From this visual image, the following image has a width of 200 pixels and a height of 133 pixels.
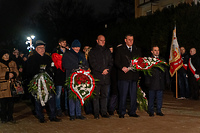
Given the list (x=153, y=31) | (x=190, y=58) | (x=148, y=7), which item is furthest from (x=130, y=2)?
(x=190, y=58)

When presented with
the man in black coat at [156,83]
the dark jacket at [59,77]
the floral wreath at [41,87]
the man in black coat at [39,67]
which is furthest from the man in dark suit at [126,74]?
the floral wreath at [41,87]

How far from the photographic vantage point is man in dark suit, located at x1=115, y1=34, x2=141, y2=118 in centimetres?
759

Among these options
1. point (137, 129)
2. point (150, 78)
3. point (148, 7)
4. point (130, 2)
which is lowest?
point (137, 129)

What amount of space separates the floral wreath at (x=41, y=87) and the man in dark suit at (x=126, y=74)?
6.50 feet

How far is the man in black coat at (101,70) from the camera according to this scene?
24.7ft

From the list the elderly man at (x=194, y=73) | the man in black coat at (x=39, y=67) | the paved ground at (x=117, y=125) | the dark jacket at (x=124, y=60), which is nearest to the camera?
the paved ground at (x=117, y=125)

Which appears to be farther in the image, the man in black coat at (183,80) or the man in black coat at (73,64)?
the man in black coat at (183,80)

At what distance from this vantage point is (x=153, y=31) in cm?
1518

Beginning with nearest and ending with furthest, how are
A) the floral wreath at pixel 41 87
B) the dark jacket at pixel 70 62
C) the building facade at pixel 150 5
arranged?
the floral wreath at pixel 41 87, the dark jacket at pixel 70 62, the building facade at pixel 150 5

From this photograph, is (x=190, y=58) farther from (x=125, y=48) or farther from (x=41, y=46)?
(x=41, y=46)

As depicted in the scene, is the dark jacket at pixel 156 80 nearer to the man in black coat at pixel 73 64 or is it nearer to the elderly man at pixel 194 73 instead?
the man in black coat at pixel 73 64

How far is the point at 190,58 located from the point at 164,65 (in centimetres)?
398

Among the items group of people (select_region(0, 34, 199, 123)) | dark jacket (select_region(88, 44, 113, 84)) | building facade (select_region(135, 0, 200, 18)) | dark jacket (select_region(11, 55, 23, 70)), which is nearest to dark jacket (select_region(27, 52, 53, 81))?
group of people (select_region(0, 34, 199, 123))

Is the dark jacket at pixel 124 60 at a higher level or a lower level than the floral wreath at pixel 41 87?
higher
